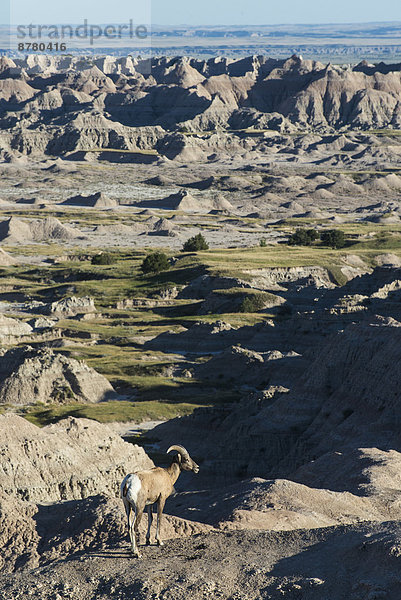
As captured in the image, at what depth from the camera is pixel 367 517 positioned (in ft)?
83.8

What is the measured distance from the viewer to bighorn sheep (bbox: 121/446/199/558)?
1827 cm

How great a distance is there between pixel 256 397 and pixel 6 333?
35239 mm

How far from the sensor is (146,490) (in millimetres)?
18547

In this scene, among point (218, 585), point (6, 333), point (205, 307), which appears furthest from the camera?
point (205, 307)

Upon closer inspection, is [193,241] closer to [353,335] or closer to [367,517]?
[353,335]

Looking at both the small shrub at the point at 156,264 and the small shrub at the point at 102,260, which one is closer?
the small shrub at the point at 156,264

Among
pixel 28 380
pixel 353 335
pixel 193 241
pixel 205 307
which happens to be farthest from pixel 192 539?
pixel 193 241

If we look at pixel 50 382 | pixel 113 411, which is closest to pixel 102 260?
pixel 50 382

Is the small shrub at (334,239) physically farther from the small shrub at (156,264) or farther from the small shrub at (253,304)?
the small shrub at (253,304)

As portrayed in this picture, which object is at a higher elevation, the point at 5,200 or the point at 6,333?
the point at 6,333

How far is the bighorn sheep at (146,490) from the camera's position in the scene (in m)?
18.3

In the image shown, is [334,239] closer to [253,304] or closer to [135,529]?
[253,304]

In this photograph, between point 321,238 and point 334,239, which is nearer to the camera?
point 334,239

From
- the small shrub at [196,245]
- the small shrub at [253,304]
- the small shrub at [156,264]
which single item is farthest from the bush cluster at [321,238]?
the small shrub at [253,304]
